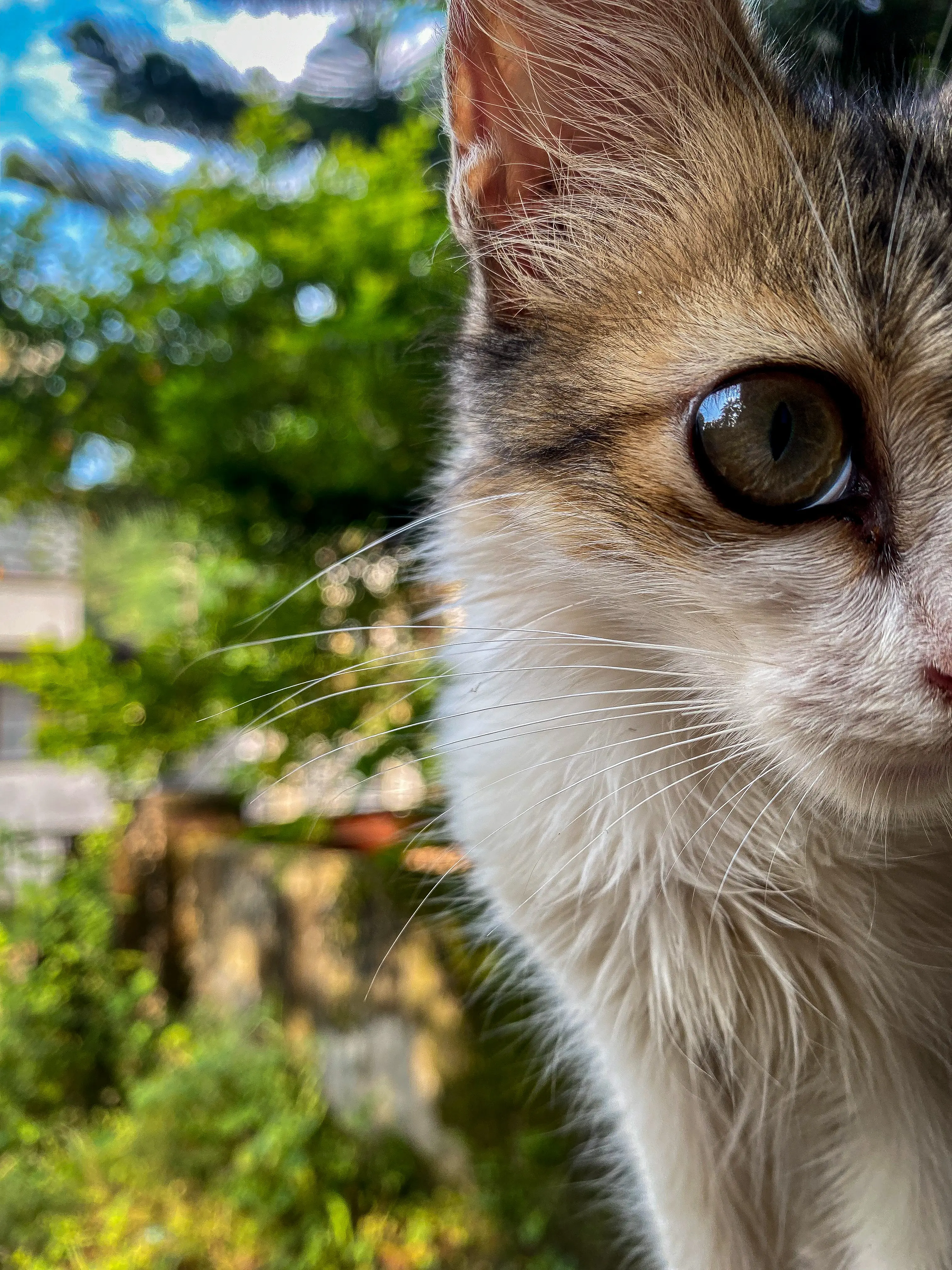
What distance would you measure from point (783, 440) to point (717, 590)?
7cm

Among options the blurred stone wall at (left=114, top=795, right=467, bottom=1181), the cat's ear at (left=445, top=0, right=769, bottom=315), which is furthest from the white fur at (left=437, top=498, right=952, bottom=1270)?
the blurred stone wall at (left=114, top=795, right=467, bottom=1181)

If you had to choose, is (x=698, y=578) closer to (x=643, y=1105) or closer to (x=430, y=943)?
(x=643, y=1105)

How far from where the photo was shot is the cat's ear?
44 cm

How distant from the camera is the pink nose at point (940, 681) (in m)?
0.32

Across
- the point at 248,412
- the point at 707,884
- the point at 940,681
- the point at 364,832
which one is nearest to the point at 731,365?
the point at 940,681

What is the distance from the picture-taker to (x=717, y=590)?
0.39 meters

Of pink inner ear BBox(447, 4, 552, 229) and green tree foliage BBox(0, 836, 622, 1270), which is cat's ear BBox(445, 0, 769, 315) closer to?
pink inner ear BBox(447, 4, 552, 229)

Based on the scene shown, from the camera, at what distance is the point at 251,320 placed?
3.96 feet

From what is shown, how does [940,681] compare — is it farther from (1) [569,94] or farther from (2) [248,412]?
(2) [248,412]

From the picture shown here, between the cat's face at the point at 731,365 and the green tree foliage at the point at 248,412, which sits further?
the green tree foliage at the point at 248,412

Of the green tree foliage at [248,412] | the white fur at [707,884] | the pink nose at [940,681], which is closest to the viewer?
the pink nose at [940,681]

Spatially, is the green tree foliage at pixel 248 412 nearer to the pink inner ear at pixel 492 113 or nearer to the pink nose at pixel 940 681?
the pink inner ear at pixel 492 113

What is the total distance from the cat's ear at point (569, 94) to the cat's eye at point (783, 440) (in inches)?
6.5

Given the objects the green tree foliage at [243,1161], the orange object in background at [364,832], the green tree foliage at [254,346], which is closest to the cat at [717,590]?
the green tree foliage at [254,346]
